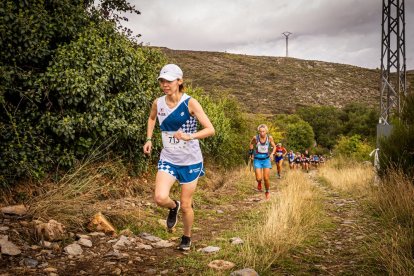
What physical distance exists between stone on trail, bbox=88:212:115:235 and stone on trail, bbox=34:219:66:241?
461mm

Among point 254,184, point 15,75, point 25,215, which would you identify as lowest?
point 254,184

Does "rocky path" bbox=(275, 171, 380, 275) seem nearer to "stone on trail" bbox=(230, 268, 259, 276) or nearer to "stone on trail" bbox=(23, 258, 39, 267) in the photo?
"stone on trail" bbox=(230, 268, 259, 276)

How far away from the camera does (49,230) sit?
4469 millimetres

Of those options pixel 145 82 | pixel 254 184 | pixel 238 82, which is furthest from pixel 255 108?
pixel 145 82

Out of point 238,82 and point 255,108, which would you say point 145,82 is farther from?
point 238,82


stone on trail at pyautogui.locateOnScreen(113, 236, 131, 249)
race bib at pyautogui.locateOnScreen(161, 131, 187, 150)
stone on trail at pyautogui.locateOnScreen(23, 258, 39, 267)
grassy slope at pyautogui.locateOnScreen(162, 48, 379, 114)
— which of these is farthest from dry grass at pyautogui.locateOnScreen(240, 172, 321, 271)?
grassy slope at pyautogui.locateOnScreen(162, 48, 379, 114)

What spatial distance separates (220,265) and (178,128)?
1670 millimetres

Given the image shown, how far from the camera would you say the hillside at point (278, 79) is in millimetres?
65750

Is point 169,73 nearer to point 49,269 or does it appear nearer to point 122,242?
point 122,242

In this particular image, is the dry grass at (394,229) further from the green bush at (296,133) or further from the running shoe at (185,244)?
the green bush at (296,133)

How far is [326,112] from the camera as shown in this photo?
224 feet

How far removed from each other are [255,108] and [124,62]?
53.4 meters

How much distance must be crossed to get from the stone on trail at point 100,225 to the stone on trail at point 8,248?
1123mm

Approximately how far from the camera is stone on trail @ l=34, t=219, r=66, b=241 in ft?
14.6
